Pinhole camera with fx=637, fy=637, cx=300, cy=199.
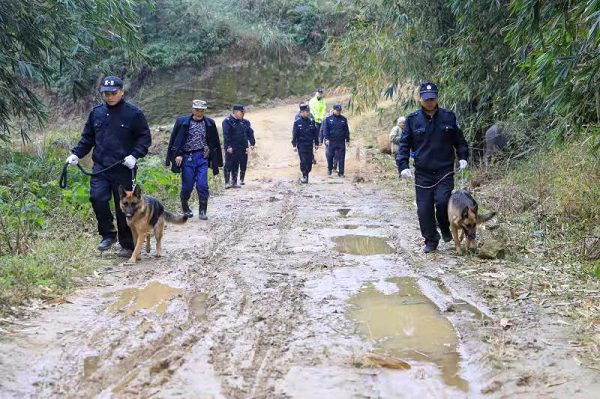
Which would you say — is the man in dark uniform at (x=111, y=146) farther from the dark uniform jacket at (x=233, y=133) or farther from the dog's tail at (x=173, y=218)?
the dark uniform jacket at (x=233, y=133)

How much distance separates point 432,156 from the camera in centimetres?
761

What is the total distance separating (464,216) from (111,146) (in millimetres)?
4081

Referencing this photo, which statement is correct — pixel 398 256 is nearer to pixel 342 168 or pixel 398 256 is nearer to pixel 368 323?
pixel 368 323

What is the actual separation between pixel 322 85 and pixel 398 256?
88.2ft

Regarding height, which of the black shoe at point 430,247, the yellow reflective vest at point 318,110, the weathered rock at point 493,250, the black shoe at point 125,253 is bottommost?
the black shoe at point 125,253

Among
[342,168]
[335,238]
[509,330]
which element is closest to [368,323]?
[509,330]

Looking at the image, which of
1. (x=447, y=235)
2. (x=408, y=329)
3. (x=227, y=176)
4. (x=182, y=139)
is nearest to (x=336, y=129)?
(x=227, y=176)

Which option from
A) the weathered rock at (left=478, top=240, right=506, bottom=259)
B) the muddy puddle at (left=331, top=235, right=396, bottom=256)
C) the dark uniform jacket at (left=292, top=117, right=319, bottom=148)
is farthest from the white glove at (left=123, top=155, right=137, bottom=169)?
the dark uniform jacket at (left=292, top=117, right=319, bottom=148)

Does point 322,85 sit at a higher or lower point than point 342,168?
higher

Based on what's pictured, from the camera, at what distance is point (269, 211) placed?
36.9ft

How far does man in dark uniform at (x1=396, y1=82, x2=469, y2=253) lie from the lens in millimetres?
7527

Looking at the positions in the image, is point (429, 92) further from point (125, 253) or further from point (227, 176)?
point (227, 176)

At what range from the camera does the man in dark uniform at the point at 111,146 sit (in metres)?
7.25

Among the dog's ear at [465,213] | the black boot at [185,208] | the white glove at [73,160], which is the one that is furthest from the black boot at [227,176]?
the dog's ear at [465,213]
